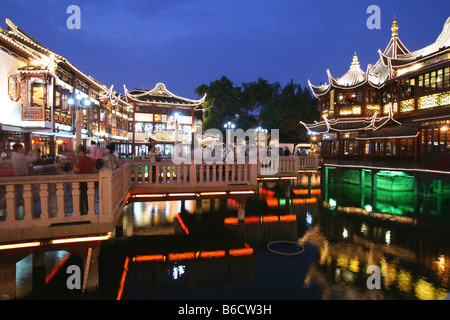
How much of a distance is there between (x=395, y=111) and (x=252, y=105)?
2706 centimetres

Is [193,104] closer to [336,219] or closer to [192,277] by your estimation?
[336,219]

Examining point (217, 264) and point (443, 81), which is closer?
point (217, 264)

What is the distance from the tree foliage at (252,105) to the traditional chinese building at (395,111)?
14901mm

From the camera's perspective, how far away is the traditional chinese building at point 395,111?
52.8 ft

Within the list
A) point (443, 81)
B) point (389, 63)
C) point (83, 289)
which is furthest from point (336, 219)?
point (389, 63)

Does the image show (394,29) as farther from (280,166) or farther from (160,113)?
(160,113)

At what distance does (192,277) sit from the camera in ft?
22.2

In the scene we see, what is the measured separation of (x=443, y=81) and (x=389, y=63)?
15.6 feet

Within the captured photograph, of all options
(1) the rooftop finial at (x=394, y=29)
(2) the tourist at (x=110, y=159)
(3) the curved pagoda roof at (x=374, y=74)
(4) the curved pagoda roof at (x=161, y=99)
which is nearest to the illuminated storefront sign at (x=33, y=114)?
(2) the tourist at (x=110, y=159)

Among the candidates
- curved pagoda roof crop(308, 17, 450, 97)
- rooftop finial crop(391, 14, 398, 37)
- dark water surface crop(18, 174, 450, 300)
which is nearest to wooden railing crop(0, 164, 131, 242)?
dark water surface crop(18, 174, 450, 300)

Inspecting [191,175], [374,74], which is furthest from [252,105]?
[191,175]

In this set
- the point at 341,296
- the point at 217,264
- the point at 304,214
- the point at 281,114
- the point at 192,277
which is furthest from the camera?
the point at 281,114

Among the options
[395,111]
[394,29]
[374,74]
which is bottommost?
[395,111]

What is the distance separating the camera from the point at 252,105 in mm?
45531
